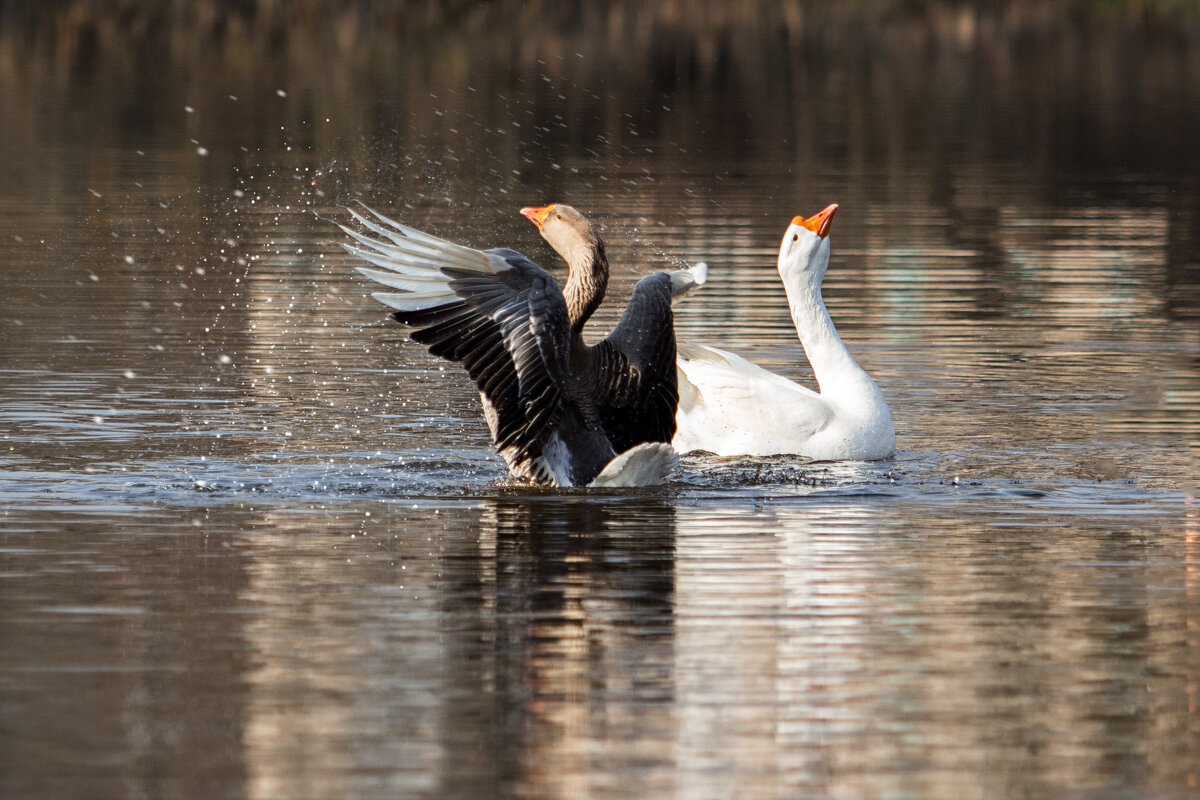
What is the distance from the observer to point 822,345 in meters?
13.6

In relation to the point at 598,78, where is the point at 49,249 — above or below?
below

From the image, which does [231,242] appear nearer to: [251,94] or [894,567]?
[894,567]

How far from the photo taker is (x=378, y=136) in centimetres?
3294

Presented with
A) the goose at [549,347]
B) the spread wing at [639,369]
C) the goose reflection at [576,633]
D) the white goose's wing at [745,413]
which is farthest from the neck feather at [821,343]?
the goose reflection at [576,633]

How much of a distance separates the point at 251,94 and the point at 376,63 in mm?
6193

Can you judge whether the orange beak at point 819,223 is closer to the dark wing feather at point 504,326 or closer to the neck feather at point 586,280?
the neck feather at point 586,280

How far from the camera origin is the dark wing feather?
10812 mm

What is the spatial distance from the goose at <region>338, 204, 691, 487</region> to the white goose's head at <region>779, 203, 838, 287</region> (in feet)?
5.85

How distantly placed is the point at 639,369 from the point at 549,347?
82 centimetres

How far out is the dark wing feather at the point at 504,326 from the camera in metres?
10.8

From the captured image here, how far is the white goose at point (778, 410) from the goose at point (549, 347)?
859 mm

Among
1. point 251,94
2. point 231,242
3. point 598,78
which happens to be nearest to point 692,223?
point 231,242

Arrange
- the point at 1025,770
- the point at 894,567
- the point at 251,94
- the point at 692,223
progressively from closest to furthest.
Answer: the point at 1025,770 < the point at 894,567 < the point at 692,223 < the point at 251,94

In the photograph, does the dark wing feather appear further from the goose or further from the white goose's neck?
the white goose's neck
